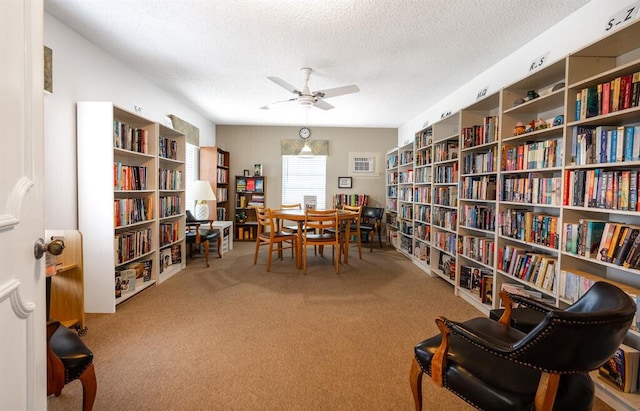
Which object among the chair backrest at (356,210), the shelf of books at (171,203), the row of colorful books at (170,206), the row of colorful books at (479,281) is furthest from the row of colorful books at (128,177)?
the row of colorful books at (479,281)

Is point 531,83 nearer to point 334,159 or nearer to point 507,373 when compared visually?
point 507,373

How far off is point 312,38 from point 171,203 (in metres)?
2.74

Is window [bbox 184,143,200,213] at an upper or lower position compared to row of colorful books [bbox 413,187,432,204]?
upper

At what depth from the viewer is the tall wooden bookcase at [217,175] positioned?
6.10 meters

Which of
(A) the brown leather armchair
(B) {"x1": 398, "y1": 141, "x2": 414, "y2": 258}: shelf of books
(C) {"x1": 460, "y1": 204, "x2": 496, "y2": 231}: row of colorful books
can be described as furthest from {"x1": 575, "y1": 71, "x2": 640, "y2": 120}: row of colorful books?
(B) {"x1": 398, "y1": 141, "x2": 414, "y2": 258}: shelf of books

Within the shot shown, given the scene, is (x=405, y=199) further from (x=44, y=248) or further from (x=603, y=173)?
(x=44, y=248)

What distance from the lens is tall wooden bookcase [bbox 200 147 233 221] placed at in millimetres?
6098

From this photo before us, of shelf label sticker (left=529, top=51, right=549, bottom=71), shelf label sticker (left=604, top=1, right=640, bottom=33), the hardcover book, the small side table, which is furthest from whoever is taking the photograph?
the small side table

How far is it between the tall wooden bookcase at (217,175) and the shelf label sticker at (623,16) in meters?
5.64

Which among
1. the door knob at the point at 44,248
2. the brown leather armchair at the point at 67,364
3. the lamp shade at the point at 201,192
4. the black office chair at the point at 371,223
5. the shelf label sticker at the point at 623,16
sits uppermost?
the shelf label sticker at the point at 623,16

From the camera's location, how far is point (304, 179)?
7184 millimetres

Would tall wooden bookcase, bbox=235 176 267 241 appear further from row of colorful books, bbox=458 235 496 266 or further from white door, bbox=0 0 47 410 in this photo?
white door, bbox=0 0 47 410

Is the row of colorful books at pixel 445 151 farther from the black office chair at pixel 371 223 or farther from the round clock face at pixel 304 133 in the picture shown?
the round clock face at pixel 304 133

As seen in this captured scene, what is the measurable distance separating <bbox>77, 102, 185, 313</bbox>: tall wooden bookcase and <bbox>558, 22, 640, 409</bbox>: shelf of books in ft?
12.1
